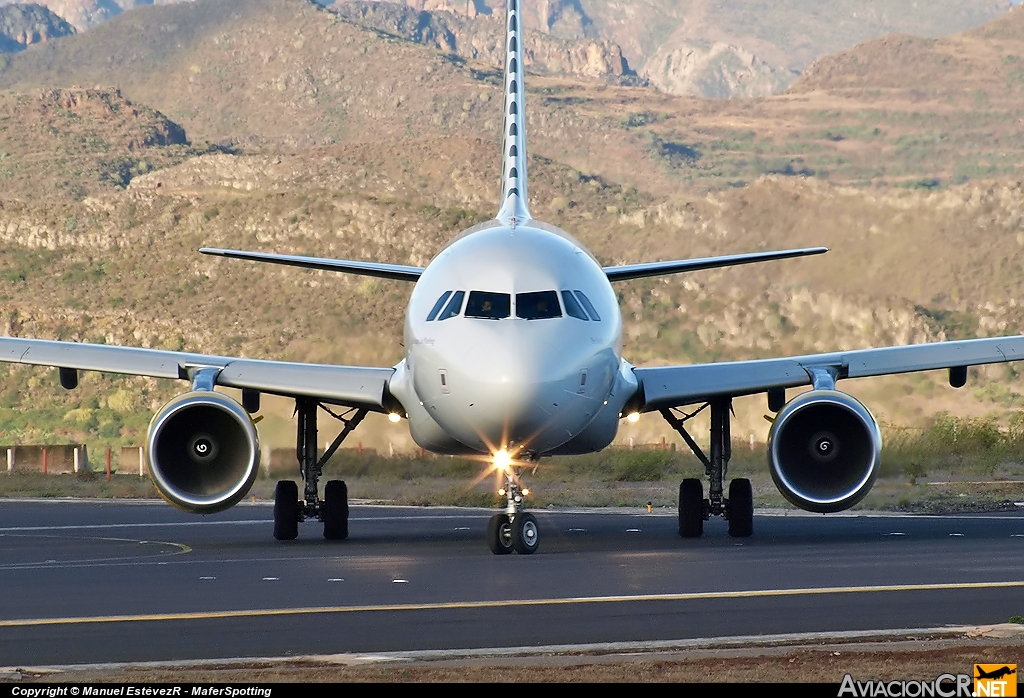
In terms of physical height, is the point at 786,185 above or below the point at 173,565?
above

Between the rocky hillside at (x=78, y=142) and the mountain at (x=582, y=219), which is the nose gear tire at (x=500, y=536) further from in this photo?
the rocky hillside at (x=78, y=142)

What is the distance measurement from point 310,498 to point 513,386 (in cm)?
710

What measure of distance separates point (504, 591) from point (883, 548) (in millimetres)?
6700

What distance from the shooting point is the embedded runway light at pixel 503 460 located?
2115 cm

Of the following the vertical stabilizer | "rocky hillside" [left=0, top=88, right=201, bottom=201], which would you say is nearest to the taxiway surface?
the vertical stabilizer

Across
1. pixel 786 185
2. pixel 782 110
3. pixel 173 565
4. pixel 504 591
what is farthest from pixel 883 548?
pixel 782 110

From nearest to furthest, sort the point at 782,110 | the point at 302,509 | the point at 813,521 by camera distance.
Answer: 1. the point at 302,509
2. the point at 813,521
3. the point at 782,110

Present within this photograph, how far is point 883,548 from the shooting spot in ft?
71.8

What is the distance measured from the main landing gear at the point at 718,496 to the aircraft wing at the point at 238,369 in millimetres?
4031

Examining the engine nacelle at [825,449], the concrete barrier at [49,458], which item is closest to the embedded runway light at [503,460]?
the engine nacelle at [825,449]

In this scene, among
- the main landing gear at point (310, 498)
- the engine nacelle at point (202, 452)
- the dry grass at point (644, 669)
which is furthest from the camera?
the main landing gear at point (310, 498)

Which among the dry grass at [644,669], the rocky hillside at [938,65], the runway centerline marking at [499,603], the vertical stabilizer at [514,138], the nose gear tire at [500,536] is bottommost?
the dry grass at [644,669]

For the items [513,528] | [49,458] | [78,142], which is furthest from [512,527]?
[78,142]

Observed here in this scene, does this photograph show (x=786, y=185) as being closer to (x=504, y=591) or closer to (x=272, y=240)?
(x=272, y=240)
